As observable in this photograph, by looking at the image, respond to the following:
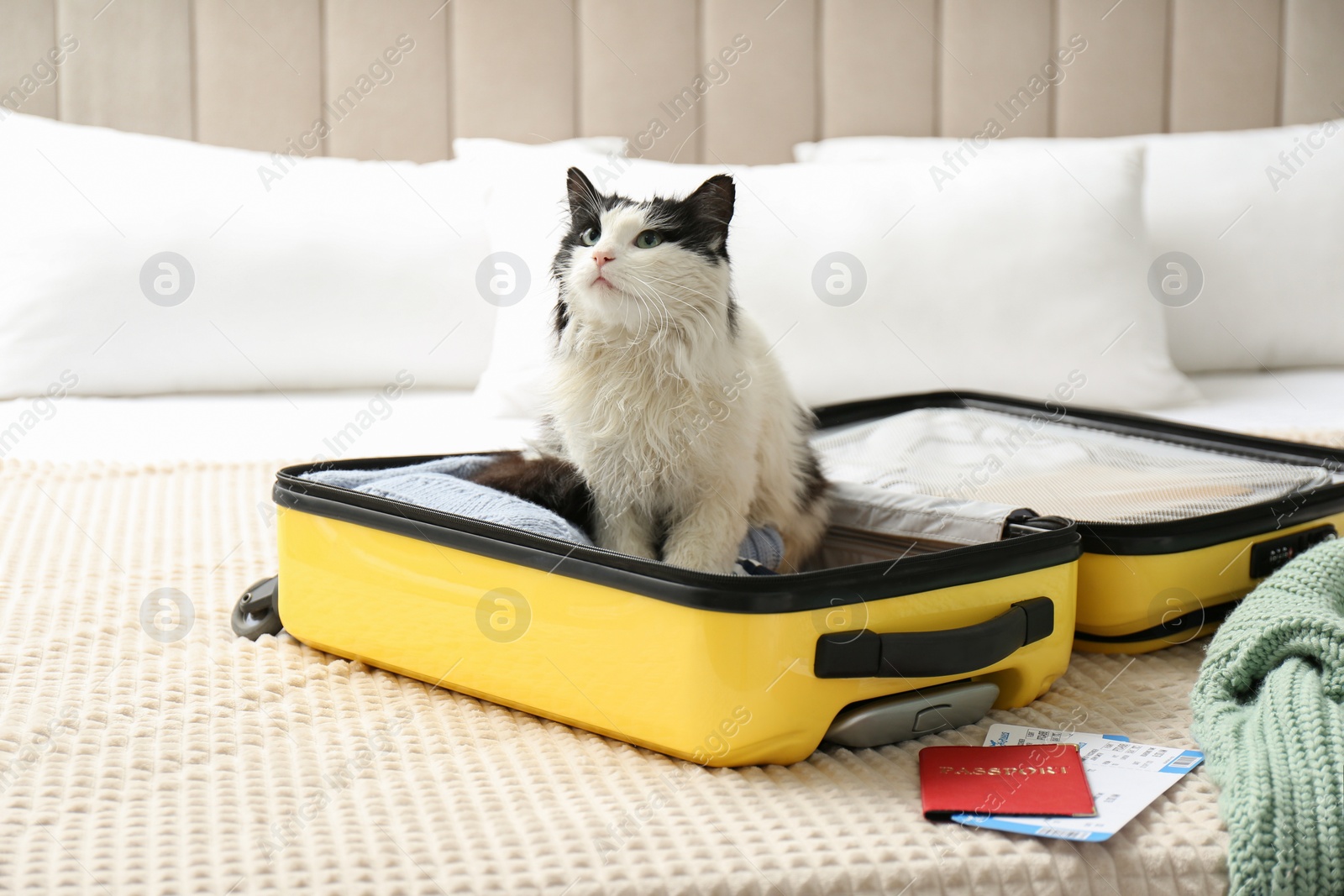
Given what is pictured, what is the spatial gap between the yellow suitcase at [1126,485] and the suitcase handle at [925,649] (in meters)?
0.19

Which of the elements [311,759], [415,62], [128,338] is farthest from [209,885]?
[415,62]

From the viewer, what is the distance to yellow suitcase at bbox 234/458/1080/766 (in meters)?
0.66

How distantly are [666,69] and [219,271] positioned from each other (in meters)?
1.04

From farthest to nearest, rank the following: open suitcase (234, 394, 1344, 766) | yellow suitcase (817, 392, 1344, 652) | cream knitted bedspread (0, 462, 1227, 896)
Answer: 1. yellow suitcase (817, 392, 1344, 652)
2. open suitcase (234, 394, 1344, 766)
3. cream knitted bedspread (0, 462, 1227, 896)

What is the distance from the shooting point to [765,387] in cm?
94

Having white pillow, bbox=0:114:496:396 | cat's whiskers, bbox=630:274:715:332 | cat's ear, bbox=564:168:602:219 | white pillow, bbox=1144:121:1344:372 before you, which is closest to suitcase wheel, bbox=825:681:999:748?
cat's whiskers, bbox=630:274:715:332

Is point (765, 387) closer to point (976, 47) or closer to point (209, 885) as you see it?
point (209, 885)

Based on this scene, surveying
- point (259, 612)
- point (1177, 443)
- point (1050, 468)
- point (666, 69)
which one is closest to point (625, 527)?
point (259, 612)

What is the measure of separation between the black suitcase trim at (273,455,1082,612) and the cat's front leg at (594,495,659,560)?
0.49 feet

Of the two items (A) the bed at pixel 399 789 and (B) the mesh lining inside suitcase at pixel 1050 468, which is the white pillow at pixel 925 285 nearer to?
(B) the mesh lining inside suitcase at pixel 1050 468

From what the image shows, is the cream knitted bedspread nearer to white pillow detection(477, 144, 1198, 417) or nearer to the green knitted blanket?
the green knitted blanket

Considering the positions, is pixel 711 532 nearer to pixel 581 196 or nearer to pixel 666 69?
pixel 581 196

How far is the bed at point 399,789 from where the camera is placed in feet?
1.85

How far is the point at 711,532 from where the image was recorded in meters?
0.85
